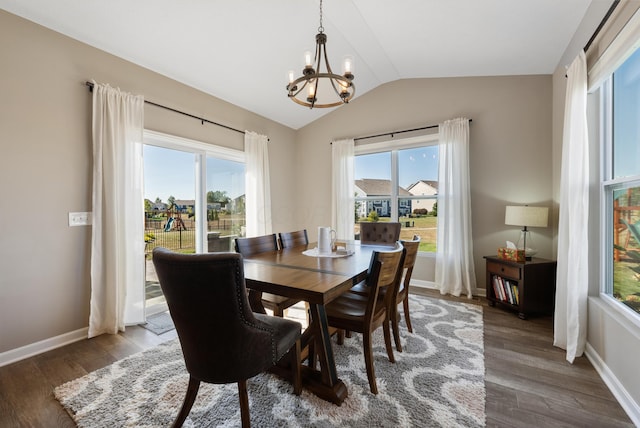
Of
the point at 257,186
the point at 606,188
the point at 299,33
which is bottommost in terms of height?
the point at 606,188

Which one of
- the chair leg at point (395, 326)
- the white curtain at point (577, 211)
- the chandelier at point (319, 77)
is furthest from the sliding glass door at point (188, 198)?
the white curtain at point (577, 211)

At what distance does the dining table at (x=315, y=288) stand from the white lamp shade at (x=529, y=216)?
Result: 2.01 metres

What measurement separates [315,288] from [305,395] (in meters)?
0.77

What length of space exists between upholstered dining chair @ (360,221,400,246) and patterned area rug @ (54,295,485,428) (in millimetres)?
1249

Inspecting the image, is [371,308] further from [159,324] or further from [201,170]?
[201,170]

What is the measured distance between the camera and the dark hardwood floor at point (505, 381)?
1472mm

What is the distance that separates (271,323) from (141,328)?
1.92 meters

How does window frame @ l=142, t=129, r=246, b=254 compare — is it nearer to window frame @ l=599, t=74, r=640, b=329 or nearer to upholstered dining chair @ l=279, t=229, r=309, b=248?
upholstered dining chair @ l=279, t=229, r=309, b=248

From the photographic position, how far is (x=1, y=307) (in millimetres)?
1999

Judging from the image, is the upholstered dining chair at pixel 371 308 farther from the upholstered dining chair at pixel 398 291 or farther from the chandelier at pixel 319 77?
the chandelier at pixel 319 77

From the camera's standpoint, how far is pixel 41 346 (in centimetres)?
217

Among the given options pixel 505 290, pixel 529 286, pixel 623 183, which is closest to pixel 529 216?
pixel 529 286

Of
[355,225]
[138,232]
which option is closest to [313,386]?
[138,232]

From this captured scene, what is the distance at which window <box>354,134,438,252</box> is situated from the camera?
390 cm
